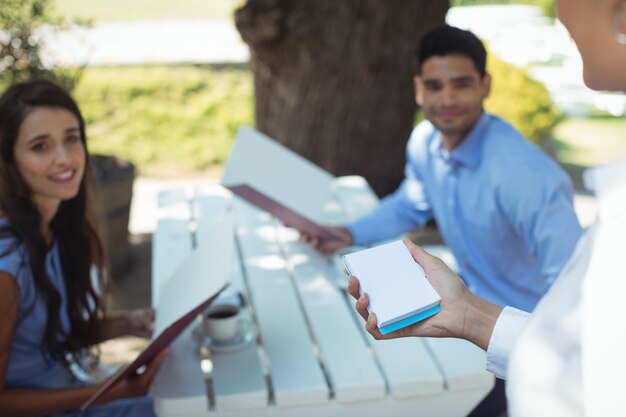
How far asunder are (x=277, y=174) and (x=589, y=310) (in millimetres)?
1749

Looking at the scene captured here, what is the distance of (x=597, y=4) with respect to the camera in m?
0.95

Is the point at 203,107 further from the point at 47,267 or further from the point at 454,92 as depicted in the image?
the point at 47,267

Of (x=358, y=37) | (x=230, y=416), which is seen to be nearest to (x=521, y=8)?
(x=358, y=37)

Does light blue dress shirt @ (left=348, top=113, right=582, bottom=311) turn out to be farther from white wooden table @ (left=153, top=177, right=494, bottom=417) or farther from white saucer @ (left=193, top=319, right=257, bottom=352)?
white saucer @ (left=193, top=319, right=257, bottom=352)

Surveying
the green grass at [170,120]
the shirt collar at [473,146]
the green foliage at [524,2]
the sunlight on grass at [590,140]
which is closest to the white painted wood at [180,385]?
the shirt collar at [473,146]

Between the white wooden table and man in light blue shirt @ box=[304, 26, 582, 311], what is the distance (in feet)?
1.30

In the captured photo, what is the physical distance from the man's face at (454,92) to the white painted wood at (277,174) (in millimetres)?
495

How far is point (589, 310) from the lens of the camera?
0.85 meters

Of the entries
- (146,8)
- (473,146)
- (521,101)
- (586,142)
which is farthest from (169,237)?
(146,8)

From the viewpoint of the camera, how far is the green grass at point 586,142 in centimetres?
670

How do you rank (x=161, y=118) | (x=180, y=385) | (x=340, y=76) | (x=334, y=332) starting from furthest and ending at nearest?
(x=161, y=118) < (x=340, y=76) < (x=334, y=332) < (x=180, y=385)

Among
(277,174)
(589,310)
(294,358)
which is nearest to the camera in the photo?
(589,310)

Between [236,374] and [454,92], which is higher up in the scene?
[454,92]

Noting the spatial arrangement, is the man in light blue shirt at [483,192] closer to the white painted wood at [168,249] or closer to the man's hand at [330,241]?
the man's hand at [330,241]
